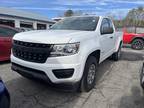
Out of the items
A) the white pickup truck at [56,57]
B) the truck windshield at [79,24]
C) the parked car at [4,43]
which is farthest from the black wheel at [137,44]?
the white pickup truck at [56,57]

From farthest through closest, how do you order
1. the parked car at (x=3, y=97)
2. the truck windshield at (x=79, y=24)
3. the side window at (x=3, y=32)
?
1. the side window at (x=3, y=32)
2. the truck windshield at (x=79, y=24)
3. the parked car at (x=3, y=97)

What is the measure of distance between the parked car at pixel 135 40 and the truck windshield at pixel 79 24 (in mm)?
8835

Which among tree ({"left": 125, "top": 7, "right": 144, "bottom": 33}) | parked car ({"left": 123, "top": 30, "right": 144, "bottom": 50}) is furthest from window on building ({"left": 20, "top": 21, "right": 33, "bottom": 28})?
parked car ({"left": 123, "top": 30, "right": 144, "bottom": 50})

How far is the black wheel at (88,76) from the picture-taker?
4043 millimetres

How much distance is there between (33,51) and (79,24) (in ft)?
6.32

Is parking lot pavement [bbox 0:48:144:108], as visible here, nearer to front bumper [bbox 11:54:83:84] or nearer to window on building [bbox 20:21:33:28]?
front bumper [bbox 11:54:83:84]

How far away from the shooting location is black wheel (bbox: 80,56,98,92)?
4.04 m

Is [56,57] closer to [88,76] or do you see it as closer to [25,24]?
[88,76]

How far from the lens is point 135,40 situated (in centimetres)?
1341

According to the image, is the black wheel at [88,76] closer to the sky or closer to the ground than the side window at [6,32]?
closer to the ground

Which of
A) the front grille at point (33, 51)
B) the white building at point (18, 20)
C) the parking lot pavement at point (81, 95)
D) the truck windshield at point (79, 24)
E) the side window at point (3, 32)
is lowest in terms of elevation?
the parking lot pavement at point (81, 95)

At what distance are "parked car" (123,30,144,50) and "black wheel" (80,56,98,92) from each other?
972cm

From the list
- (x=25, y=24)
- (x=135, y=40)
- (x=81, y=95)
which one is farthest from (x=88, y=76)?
(x=25, y=24)

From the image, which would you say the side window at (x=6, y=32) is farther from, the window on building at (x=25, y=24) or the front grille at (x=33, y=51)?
the window on building at (x=25, y=24)
